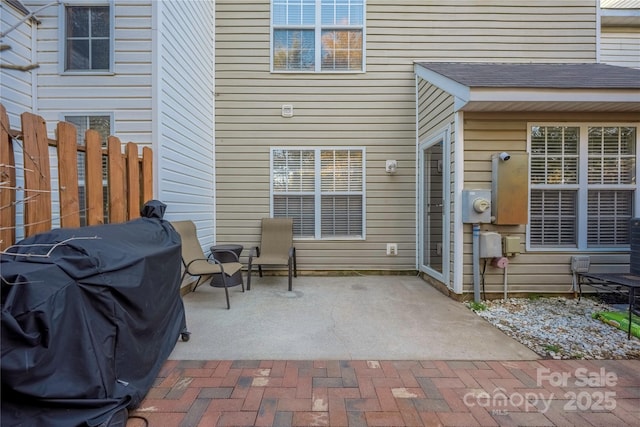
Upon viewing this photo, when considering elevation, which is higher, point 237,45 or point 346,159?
point 237,45

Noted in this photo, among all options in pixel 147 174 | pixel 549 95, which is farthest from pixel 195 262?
pixel 549 95

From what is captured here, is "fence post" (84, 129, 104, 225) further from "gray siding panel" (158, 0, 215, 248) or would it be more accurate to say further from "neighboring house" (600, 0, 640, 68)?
"neighboring house" (600, 0, 640, 68)

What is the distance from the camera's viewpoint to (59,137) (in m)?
1.92

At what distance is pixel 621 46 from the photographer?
5824 mm

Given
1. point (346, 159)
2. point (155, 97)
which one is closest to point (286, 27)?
point (346, 159)

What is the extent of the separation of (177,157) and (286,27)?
2926 mm

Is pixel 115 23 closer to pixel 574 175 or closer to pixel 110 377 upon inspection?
pixel 110 377

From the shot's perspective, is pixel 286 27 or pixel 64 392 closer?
pixel 64 392

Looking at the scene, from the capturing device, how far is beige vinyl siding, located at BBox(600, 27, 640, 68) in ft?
19.0

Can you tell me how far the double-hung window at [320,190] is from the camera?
4805mm

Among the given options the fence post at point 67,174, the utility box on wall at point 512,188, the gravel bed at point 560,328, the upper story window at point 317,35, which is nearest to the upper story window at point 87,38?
the fence post at point 67,174

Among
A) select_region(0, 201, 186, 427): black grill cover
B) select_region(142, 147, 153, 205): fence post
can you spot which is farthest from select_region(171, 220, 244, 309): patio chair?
select_region(0, 201, 186, 427): black grill cover

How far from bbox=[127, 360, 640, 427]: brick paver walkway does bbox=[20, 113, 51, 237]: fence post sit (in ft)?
4.11

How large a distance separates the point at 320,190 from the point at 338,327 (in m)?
2.51
